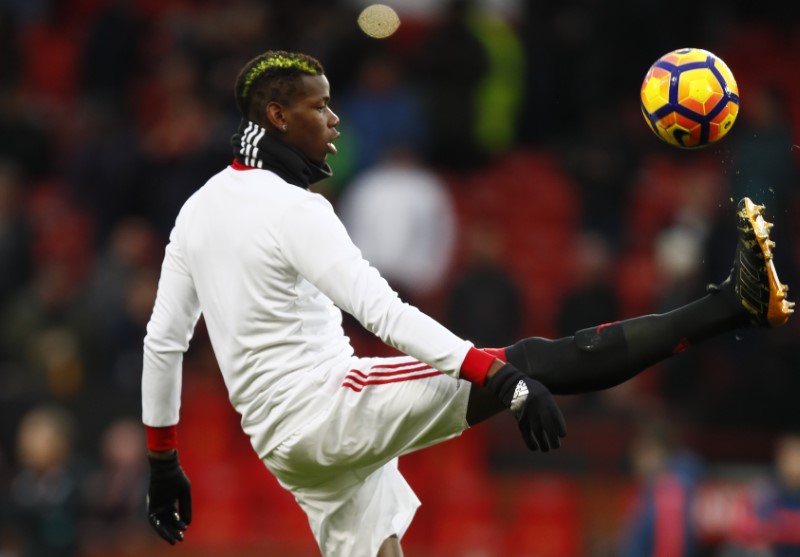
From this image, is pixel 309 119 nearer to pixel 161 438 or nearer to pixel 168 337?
pixel 168 337

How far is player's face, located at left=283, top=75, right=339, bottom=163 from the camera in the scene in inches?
194

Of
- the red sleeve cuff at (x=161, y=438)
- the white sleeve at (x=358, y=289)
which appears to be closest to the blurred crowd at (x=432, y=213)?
the red sleeve cuff at (x=161, y=438)

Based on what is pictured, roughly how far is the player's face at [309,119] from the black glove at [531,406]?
41.2 inches

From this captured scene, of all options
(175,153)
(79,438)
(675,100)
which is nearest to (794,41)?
(175,153)

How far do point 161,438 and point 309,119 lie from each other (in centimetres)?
129

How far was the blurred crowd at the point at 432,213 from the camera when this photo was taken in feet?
29.7

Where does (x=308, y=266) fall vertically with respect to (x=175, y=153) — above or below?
above

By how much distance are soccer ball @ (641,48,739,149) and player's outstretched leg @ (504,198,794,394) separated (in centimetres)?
42

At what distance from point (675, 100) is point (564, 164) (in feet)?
20.1

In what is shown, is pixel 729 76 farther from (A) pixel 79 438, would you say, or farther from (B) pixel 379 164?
(A) pixel 79 438

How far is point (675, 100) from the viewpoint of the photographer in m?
5.04

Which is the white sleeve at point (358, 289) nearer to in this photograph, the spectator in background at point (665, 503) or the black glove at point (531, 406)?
the black glove at point (531, 406)

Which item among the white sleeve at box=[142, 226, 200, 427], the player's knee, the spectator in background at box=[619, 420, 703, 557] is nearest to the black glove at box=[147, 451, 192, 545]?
the white sleeve at box=[142, 226, 200, 427]

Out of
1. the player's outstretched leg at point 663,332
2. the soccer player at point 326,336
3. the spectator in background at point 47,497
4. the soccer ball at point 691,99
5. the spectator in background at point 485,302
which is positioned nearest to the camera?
the soccer player at point 326,336
